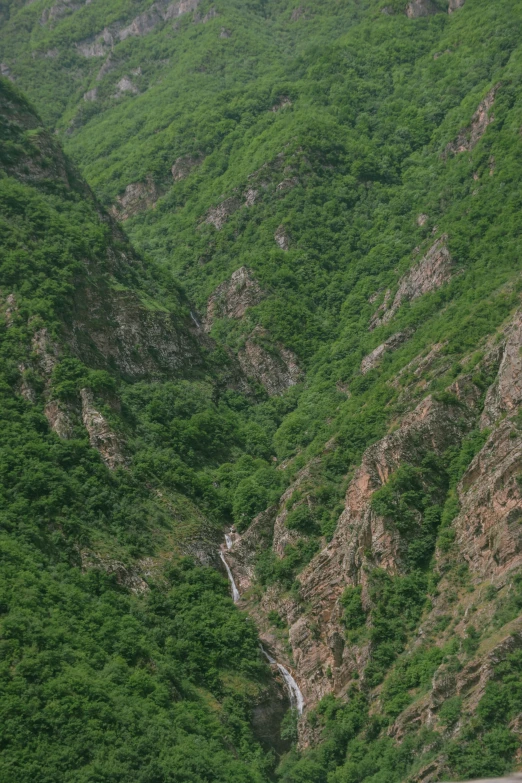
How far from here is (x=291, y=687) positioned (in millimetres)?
86500

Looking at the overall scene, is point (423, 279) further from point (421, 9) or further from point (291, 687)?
point (421, 9)

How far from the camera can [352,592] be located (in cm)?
8600

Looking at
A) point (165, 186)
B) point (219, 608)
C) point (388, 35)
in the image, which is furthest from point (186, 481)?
point (388, 35)

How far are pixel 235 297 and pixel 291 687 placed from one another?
210 ft

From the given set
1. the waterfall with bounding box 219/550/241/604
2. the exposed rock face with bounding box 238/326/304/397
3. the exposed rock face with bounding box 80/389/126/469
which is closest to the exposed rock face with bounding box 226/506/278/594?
the waterfall with bounding box 219/550/241/604

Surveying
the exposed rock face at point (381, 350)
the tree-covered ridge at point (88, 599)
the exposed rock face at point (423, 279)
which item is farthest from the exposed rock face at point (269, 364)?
the exposed rock face at point (381, 350)

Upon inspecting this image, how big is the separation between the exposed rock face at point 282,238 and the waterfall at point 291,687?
69.0 metres

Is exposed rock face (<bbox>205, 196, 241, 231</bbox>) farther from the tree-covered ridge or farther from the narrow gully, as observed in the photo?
the narrow gully

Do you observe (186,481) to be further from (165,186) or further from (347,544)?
(165,186)

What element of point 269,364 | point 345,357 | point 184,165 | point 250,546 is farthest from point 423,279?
point 184,165

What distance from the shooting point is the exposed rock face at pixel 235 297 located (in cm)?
13675

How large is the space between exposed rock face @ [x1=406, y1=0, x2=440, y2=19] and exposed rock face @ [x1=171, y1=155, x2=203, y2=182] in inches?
1955

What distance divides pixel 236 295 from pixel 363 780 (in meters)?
78.4

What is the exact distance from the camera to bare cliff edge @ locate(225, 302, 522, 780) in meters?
75.8
